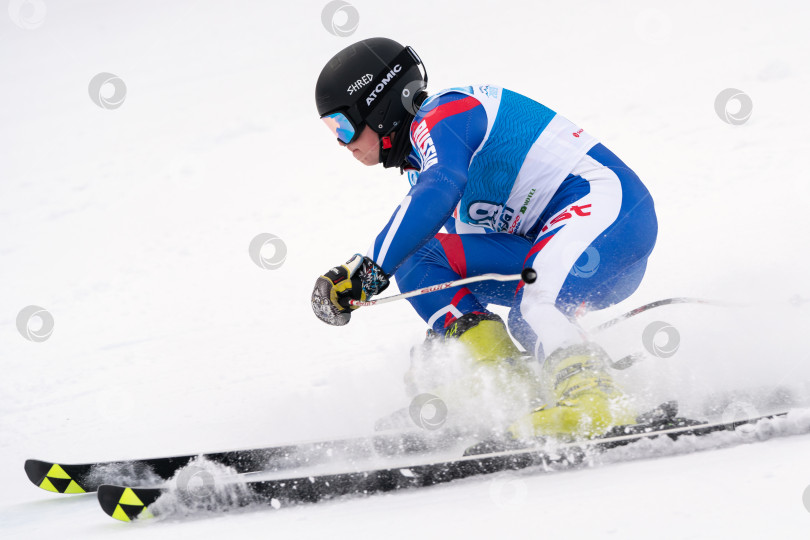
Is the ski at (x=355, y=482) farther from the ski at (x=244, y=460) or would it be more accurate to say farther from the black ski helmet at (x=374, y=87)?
the black ski helmet at (x=374, y=87)

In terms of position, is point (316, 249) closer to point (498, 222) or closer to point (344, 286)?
point (498, 222)

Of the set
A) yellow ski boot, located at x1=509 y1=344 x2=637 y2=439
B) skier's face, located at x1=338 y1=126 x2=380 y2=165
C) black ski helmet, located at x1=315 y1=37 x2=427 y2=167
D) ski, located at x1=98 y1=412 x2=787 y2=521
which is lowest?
ski, located at x1=98 y1=412 x2=787 y2=521

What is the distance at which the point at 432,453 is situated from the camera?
2854 mm

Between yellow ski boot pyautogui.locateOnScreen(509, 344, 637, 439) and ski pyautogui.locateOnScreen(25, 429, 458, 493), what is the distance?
60cm

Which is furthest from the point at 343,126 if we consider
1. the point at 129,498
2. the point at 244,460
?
the point at 129,498

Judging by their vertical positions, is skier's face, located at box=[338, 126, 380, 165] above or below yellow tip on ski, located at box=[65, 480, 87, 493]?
above

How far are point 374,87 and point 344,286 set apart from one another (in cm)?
88

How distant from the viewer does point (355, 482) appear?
7.41ft

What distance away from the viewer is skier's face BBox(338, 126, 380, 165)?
303 cm

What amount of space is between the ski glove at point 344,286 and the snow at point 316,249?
2.18 feet

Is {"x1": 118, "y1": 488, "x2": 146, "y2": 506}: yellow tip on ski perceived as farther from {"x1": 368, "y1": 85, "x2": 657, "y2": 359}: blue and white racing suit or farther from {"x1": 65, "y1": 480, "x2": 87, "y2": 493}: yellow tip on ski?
{"x1": 368, "y1": 85, "x2": 657, "y2": 359}: blue and white racing suit

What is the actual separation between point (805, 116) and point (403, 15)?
818 centimetres

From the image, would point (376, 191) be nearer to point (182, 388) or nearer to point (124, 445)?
point (182, 388)

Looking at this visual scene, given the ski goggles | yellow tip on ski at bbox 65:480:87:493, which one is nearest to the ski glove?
the ski goggles
